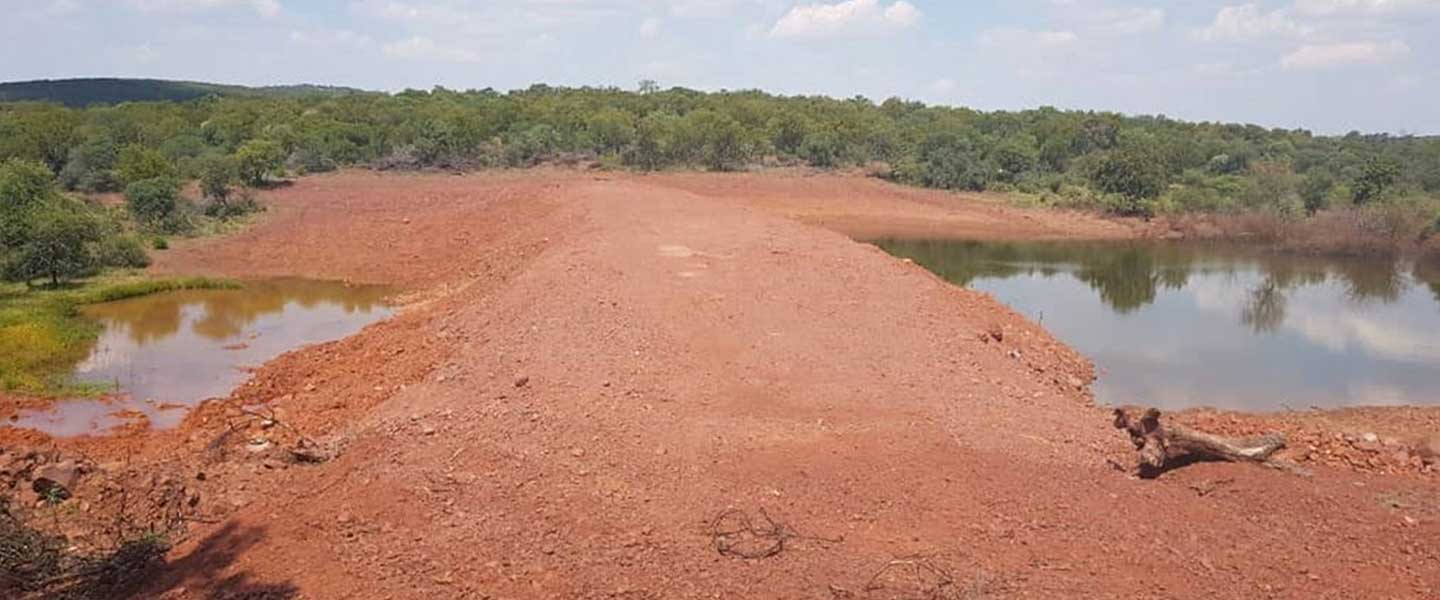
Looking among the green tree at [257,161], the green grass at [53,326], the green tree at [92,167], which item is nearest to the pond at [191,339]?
the green grass at [53,326]

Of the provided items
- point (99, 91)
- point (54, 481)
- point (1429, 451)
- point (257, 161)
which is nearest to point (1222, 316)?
point (1429, 451)

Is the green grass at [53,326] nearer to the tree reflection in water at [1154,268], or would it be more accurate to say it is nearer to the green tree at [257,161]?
the green tree at [257,161]

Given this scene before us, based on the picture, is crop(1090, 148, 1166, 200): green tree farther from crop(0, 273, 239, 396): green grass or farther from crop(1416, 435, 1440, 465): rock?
crop(0, 273, 239, 396): green grass

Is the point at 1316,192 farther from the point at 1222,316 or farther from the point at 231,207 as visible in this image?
the point at 231,207

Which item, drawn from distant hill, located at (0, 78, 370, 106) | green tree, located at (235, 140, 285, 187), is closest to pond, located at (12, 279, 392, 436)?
green tree, located at (235, 140, 285, 187)

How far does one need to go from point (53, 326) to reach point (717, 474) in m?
14.8

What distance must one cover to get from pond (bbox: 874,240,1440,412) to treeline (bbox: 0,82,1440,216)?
7.60 m

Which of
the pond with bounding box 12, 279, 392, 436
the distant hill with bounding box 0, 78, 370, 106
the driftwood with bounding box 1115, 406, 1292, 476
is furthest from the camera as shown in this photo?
the distant hill with bounding box 0, 78, 370, 106

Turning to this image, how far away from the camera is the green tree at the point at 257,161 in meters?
35.1

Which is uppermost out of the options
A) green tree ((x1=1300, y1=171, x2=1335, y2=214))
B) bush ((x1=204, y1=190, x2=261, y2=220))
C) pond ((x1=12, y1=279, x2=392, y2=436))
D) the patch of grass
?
green tree ((x1=1300, y1=171, x2=1335, y2=214))

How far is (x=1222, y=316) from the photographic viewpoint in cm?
2173

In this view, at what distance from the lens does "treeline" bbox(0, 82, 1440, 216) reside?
119 feet

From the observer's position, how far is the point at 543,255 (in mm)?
19031

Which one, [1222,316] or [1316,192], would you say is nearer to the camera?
[1222,316]
